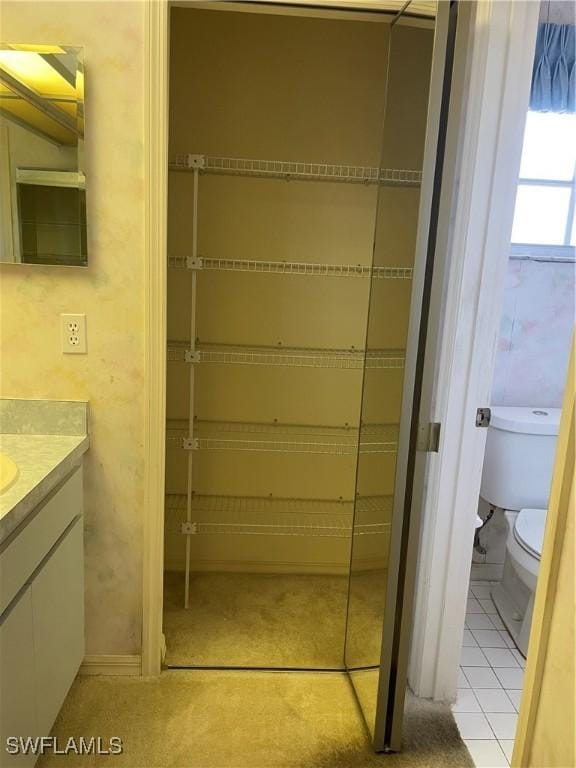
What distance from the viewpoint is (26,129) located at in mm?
1594

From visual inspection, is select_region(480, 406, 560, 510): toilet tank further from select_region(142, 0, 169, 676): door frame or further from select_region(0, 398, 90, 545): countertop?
select_region(0, 398, 90, 545): countertop

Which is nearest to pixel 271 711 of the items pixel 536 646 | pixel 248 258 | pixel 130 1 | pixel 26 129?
pixel 536 646

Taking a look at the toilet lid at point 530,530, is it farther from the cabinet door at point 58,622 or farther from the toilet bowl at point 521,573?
the cabinet door at point 58,622

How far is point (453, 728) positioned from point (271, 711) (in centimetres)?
59

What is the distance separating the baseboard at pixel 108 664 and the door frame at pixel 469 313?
97 centimetres

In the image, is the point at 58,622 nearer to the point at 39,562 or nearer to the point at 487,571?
the point at 39,562

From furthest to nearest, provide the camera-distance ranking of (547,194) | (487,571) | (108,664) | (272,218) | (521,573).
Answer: (487,571) < (547,194) < (272,218) < (521,573) < (108,664)

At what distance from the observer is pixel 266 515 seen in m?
2.62

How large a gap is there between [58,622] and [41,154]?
1.33 m

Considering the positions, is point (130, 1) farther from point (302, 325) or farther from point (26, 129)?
point (302, 325)

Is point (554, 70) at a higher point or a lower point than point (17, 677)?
higher

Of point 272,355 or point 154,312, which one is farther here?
point 272,355

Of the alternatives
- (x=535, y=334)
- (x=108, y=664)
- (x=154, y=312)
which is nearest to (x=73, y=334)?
(x=154, y=312)

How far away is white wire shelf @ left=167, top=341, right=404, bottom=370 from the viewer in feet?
8.01
